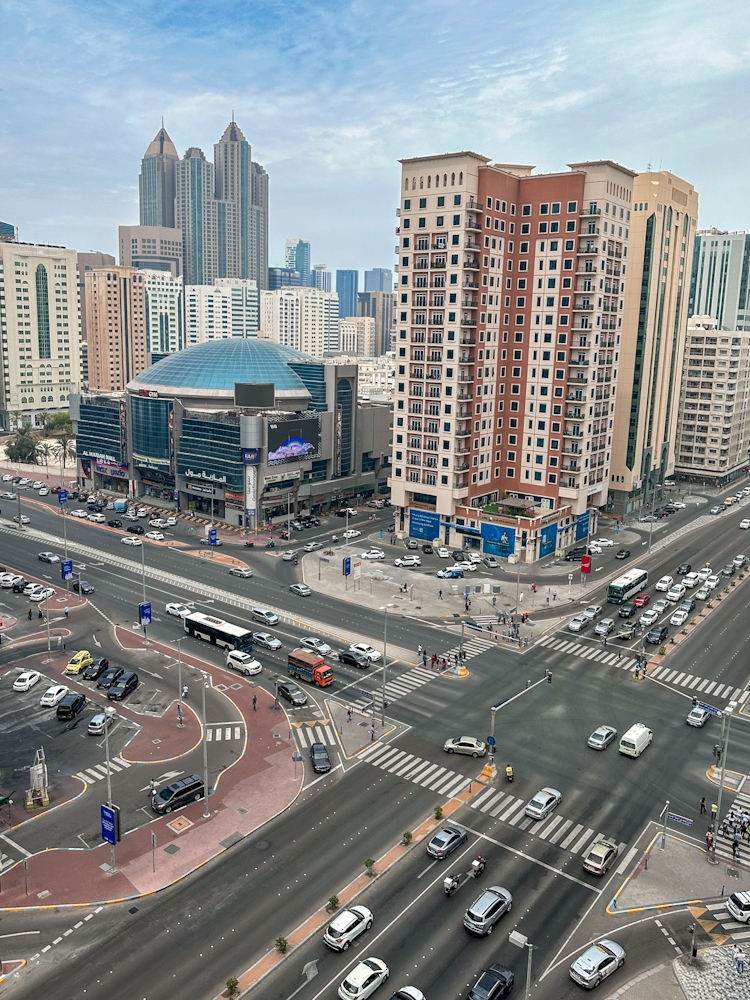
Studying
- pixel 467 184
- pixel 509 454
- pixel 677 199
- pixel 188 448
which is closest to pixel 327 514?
pixel 188 448

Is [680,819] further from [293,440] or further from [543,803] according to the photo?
[293,440]

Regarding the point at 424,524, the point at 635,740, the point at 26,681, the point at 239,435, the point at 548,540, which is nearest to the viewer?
the point at 635,740

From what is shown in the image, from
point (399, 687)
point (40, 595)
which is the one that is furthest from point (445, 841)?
point (40, 595)

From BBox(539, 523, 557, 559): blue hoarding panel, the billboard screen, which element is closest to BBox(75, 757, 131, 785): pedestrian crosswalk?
BBox(539, 523, 557, 559): blue hoarding panel

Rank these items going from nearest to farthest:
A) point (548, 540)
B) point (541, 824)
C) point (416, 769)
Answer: point (541, 824) → point (416, 769) → point (548, 540)

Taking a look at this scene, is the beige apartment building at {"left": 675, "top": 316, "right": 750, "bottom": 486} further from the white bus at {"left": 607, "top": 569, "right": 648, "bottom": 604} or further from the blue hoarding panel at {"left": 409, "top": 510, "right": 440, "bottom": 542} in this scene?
the white bus at {"left": 607, "top": 569, "right": 648, "bottom": 604}

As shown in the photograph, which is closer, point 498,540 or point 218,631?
point 218,631
